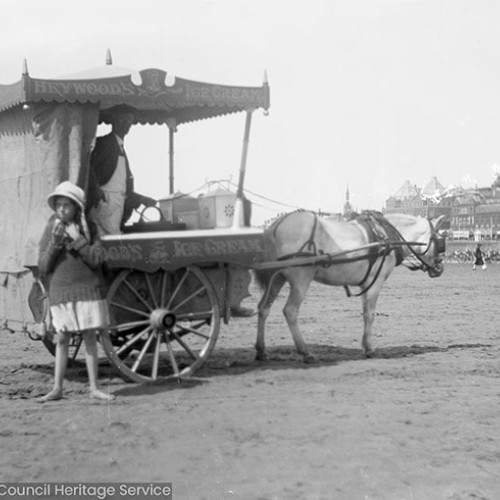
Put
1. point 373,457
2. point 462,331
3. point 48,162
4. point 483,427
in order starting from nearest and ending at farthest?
point 373,457
point 483,427
point 48,162
point 462,331

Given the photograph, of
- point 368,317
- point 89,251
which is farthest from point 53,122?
point 368,317

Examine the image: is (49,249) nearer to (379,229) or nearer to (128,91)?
(128,91)

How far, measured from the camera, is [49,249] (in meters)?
6.32

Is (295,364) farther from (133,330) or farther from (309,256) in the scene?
(133,330)

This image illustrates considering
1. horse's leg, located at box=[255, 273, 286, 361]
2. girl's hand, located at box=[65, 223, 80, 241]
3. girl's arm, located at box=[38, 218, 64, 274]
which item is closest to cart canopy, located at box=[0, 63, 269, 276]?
girl's arm, located at box=[38, 218, 64, 274]

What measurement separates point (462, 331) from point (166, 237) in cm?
661

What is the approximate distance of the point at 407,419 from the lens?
599cm

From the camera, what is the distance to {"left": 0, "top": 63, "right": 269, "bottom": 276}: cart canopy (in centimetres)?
657

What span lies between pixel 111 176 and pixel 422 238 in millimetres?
4581

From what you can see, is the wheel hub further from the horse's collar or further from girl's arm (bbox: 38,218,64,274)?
the horse's collar

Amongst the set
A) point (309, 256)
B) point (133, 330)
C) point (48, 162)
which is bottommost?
point (133, 330)

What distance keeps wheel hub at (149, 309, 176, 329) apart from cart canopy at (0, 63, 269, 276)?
3.76 ft

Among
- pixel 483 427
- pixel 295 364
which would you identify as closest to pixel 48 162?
pixel 295 364

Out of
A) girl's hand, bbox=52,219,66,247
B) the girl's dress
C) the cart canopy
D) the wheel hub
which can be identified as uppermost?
the cart canopy
